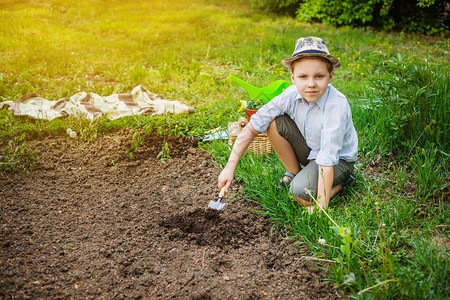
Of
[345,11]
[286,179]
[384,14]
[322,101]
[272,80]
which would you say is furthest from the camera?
[345,11]

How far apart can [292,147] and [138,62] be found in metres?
3.56

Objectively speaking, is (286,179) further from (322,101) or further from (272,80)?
(272,80)

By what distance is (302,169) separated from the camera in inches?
95.1

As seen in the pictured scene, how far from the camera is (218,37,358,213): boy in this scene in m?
2.12

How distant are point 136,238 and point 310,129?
128 cm

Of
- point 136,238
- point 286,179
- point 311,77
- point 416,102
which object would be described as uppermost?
point 311,77

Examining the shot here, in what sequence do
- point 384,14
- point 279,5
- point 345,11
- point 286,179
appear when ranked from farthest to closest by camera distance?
point 279,5 < point 345,11 < point 384,14 < point 286,179

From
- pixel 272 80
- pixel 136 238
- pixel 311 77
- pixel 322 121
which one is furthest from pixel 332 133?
pixel 272 80

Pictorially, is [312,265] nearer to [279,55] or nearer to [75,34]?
[279,55]

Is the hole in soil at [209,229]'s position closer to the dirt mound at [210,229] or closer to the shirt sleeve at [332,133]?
the dirt mound at [210,229]

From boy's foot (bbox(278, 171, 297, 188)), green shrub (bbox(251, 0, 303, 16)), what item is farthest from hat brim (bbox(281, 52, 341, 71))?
green shrub (bbox(251, 0, 303, 16))

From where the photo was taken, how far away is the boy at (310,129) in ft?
6.95

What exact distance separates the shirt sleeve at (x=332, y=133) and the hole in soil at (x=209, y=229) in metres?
0.65

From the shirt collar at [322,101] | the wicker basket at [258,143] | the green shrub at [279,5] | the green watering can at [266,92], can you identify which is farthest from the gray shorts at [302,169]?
the green shrub at [279,5]
